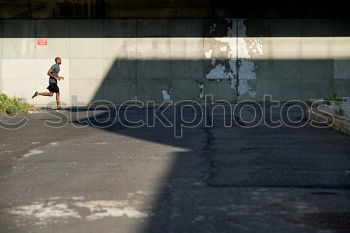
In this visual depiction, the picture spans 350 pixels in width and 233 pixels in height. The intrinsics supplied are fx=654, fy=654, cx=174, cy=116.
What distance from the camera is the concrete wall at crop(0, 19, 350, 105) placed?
24.5 m

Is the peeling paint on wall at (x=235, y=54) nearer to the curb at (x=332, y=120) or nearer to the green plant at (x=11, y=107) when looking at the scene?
the green plant at (x=11, y=107)

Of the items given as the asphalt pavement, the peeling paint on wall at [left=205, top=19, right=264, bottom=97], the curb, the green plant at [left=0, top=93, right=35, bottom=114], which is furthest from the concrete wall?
the asphalt pavement

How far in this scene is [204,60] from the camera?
2448 centimetres

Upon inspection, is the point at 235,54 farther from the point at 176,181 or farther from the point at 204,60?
the point at 176,181

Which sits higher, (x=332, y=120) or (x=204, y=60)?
(x=204, y=60)

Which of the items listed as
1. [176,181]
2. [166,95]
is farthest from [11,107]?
[176,181]

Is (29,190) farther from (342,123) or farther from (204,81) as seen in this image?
(204,81)

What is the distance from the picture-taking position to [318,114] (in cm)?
1370

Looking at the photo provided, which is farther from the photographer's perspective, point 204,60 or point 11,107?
point 204,60

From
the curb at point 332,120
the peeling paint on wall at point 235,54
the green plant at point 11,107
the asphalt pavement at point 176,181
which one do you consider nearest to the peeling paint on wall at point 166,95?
the peeling paint on wall at point 235,54

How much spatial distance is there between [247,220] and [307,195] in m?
1.13

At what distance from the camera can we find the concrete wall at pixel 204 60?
24500 mm

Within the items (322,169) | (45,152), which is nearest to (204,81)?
(45,152)

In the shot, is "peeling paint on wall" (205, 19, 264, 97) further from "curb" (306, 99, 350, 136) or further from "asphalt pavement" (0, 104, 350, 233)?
"asphalt pavement" (0, 104, 350, 233)
